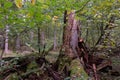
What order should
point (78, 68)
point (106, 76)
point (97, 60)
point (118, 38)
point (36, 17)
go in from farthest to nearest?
1. point (118, 38)
2. point (97, 60)
3. point (106, 76)
4. point (78, 68)
5. point (36, 17)

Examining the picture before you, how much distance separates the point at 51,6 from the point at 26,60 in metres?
3.57

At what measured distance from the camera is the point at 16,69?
20.6 ft

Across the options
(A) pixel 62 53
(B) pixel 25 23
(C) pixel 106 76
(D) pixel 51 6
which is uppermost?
(D) pixel 51 6

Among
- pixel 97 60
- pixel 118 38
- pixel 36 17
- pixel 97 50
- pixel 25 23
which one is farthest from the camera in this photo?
pixel 118 38

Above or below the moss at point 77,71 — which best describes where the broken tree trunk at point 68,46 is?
→ above

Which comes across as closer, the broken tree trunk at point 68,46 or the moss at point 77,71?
the moss at point 77,71

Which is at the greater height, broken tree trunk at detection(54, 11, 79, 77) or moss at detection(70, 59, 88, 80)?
broken tree trunk at detection(54, 11, 79, 77)

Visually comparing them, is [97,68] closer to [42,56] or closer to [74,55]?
[74,55]

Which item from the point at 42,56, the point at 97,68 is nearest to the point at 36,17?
the point at 42,56

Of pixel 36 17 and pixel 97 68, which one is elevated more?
pixel 36 17

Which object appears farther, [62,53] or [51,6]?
[62,53]

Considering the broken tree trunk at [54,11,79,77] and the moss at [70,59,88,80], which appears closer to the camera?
the moss at [70,59,88,80]

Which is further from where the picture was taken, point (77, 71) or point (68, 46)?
point (68, 46)

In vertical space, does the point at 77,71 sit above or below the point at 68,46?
below
